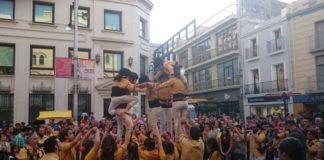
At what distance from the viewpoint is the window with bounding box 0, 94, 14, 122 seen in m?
20.7

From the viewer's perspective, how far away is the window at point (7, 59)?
2120 cm

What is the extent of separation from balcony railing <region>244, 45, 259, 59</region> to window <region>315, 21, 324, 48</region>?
6.39 meters

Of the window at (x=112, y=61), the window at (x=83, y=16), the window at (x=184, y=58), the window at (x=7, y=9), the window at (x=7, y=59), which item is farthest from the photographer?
the window at (x=184, y=58)

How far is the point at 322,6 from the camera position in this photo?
24672 millimetres

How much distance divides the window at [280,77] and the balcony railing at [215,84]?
490 cm

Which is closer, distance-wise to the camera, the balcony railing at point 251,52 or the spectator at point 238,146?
the spectator at point 238,146

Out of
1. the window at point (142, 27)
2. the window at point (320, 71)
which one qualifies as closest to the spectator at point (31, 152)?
the window at point (142, 27)

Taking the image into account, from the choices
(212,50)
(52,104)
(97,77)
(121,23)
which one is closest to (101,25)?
(121,23)

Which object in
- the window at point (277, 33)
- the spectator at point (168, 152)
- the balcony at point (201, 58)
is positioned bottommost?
the spectator at point (168, 152)

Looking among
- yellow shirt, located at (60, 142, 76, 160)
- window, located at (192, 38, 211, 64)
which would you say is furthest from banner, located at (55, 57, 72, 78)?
window, located at (192, 38, 211, 64)

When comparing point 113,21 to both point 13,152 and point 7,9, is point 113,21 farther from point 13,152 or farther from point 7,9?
point 13,152

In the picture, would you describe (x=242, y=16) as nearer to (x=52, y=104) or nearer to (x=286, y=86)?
(x=286, y=86)

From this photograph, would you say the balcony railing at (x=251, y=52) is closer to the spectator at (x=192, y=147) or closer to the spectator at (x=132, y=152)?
the spectator at (x=192, y=147)

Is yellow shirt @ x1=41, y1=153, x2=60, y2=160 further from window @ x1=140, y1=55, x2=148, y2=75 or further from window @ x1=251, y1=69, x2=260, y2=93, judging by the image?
window @ x1=251, y1=69, x2=260, y2=93
